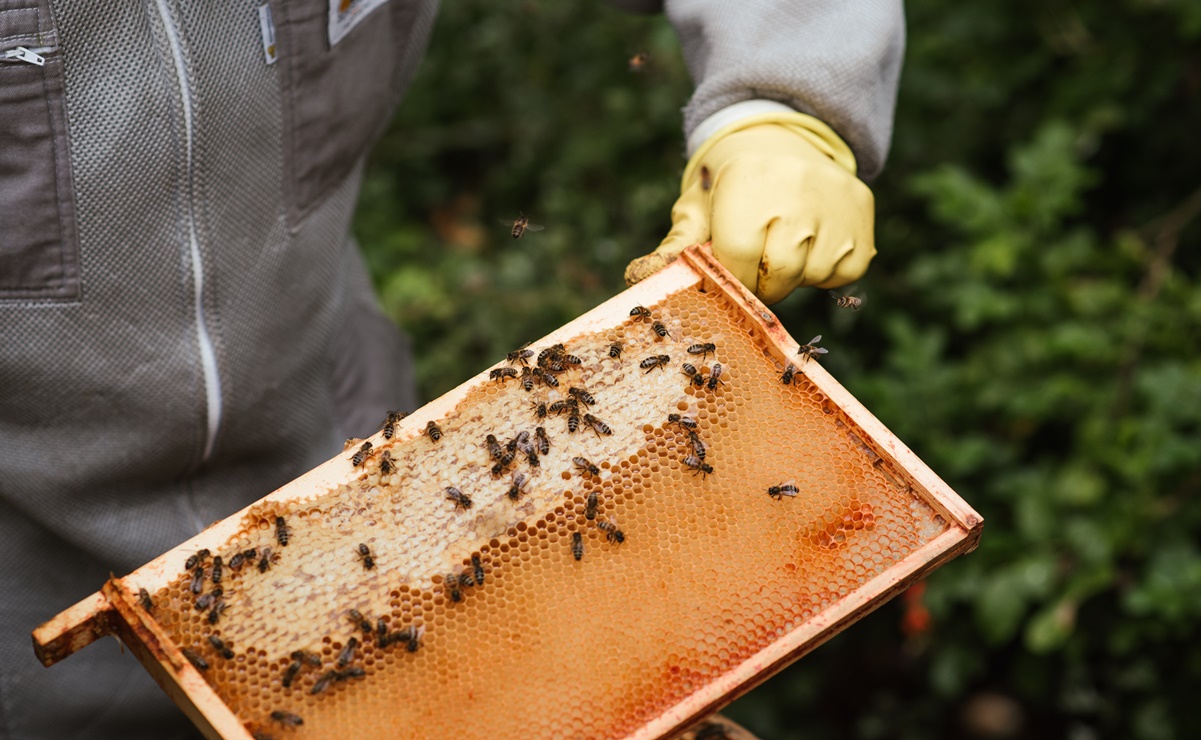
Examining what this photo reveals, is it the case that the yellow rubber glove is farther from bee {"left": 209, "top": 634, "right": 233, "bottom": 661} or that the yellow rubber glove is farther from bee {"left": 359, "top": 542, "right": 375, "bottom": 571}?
bee {"left": 209, "top": 634, "right": 233, "bottom": 661}

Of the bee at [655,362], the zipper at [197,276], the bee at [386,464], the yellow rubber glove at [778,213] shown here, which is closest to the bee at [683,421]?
the bee at [655,362]

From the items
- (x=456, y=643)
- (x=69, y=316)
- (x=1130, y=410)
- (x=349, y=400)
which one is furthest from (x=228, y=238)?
(x=1130, y=410)

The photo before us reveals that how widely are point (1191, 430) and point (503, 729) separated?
2.88 meters

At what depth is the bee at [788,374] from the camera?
2.25m

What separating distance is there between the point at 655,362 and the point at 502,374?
336mm

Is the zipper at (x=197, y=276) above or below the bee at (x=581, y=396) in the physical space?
below

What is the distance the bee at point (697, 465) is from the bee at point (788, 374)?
0.86ft

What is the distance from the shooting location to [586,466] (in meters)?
2.15

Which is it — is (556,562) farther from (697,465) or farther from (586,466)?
(697,465)

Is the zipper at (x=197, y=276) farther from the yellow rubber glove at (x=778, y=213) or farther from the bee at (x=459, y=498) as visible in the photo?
the yellow rubber glove at (x=778, y=213)

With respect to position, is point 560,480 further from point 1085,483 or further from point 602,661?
point 1085,483

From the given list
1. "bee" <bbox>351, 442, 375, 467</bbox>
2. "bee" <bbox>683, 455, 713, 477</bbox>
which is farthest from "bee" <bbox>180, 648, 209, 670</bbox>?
"bee" <bbox>683, 455, 713, 477</bbox>

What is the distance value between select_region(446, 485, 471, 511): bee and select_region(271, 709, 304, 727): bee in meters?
0.50

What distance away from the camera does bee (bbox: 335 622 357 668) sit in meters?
1.96
